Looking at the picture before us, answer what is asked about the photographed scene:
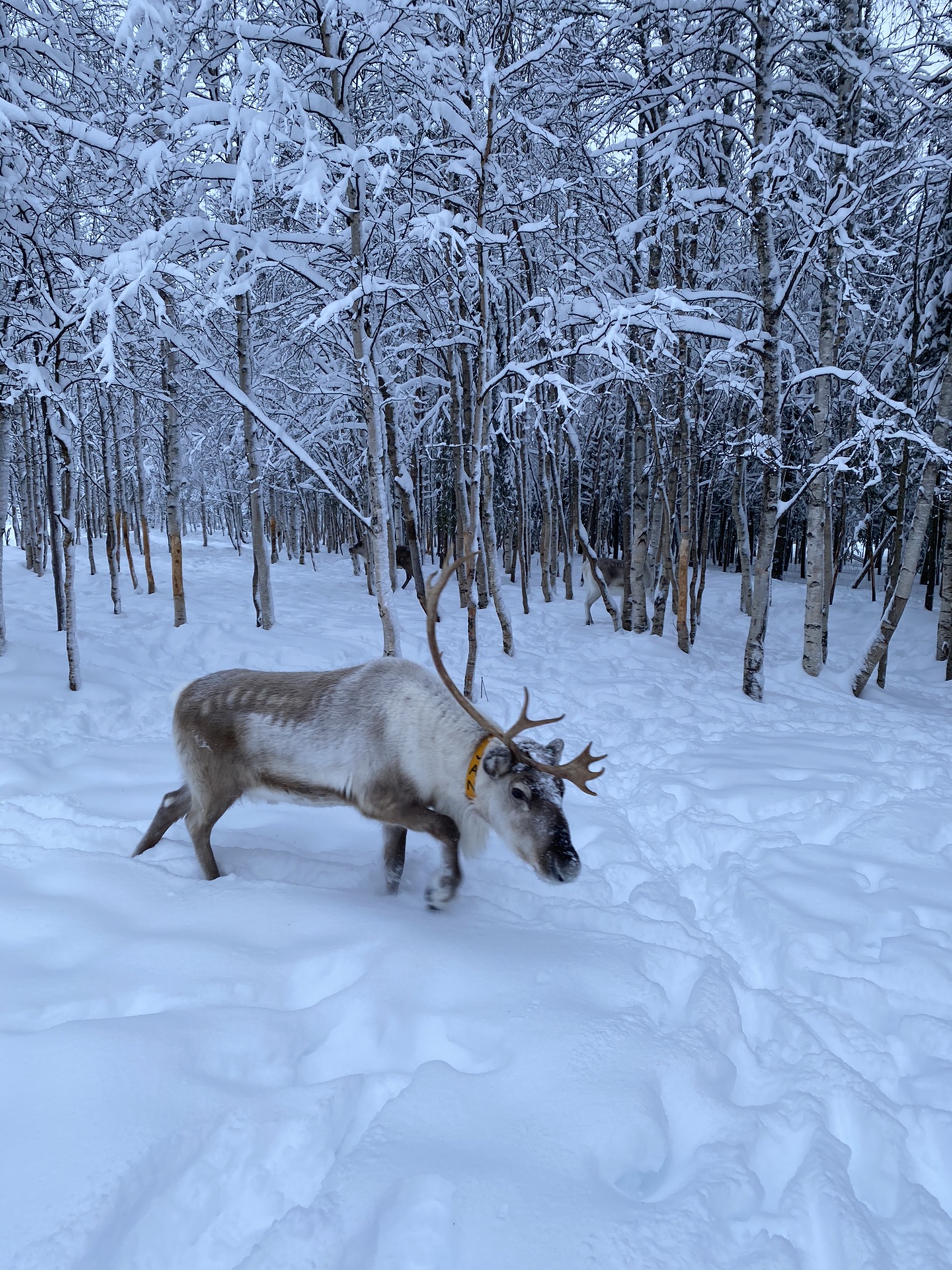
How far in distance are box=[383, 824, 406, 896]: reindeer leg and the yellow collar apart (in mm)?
456

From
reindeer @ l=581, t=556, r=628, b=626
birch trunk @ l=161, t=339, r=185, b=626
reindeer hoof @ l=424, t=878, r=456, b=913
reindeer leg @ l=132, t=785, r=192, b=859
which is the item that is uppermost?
birch trunk @ l=161, t=339, r=185, b=626

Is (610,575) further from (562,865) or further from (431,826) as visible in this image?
(562,865)

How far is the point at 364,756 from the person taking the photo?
129 inches

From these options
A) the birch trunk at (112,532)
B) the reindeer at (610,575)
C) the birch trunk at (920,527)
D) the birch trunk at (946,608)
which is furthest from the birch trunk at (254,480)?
the birch trunk at (946,608)

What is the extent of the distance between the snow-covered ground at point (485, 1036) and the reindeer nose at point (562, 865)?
0.30 metres

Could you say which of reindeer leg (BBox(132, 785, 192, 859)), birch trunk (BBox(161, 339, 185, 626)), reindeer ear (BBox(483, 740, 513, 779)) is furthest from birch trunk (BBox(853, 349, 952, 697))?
birch trunk (BBox(161, 339, 185, 626))

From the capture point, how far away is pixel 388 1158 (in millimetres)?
1645

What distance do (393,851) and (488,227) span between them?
6896 mm

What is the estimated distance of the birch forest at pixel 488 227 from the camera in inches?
191

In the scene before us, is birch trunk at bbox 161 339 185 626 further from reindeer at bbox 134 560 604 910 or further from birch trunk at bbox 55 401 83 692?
reindeer at bbox 134 560 604 910

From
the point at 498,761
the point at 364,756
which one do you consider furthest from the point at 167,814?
the point at 498,761

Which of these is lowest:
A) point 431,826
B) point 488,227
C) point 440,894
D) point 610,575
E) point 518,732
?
point 440,894

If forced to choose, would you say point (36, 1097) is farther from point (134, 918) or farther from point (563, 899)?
point (563, 899)

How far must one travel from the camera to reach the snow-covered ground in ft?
4.97
